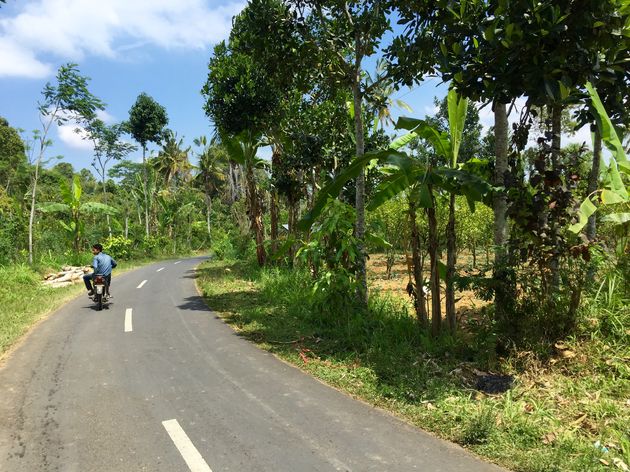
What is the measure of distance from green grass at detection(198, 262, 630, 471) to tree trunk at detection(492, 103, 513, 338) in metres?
0.55

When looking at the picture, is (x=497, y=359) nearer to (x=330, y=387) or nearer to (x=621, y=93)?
(x=330, y=387)

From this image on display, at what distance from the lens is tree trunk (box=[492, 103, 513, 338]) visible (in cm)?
594

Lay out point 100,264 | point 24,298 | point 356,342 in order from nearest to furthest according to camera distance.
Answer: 1. point 356,342
2. point 100,264
3. point 24,298

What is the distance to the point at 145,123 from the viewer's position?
3278cm

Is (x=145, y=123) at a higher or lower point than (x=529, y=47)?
higher

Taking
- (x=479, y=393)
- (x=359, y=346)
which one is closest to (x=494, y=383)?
(x=479, y=393)

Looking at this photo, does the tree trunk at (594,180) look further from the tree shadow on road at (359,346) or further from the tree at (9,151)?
the tree at (9,151)

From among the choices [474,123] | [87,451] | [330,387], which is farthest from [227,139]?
[474,123]

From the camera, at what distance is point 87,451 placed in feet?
13.4

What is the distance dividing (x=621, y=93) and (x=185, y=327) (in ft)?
27.6

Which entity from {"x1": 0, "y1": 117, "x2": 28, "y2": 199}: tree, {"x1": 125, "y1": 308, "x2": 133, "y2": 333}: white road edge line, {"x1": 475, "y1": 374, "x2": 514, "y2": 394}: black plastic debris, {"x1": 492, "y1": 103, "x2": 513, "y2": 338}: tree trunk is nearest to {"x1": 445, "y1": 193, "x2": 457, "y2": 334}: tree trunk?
{"x1": 492, "y1": 103, "x2": 513, "y2": 338}: tree trunk

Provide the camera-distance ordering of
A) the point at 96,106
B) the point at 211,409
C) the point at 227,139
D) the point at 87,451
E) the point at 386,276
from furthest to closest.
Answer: the point at 96,106, the point at 386,276, the point at 227,139, the point at 211,409, the point at 87,451

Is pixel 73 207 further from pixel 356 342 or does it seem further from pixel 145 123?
pixel 356 342

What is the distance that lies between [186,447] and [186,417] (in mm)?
698
